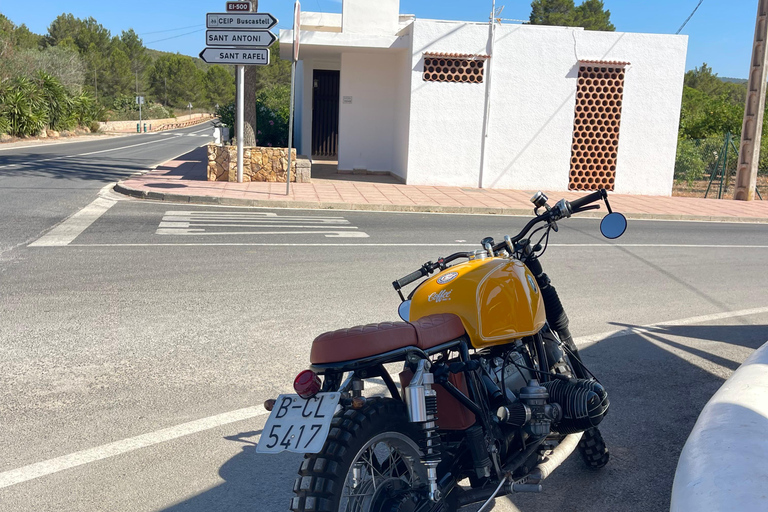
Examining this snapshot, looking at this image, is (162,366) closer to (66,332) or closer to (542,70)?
(66,332)

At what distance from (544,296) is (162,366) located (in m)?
2.91

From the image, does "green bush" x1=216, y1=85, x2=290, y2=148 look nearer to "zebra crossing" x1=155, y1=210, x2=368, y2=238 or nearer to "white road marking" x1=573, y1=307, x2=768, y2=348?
"zebra crossing" x1=155, y1=210, x2=368, y2=238

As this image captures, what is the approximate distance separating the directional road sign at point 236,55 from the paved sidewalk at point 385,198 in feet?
9.17

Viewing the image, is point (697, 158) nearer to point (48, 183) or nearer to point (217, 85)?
point (48, 183)

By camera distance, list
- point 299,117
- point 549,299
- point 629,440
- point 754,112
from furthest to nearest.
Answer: point 299,117, point 754,112, point 629,440, point 549,299

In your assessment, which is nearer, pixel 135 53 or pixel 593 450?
pixel 593 450

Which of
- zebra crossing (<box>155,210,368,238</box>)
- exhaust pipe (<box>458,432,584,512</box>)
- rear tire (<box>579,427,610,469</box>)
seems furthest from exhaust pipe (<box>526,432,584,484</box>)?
zebra crossing (<box>155,210,368,238</box>)

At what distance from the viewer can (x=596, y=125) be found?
19.5 m

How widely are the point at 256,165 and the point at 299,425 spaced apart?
15.9 m

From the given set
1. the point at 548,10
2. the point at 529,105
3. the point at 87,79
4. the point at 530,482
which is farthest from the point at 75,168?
the point at 87,79

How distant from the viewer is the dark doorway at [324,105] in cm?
2481

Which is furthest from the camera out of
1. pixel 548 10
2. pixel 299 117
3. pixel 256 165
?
pixel 548 10

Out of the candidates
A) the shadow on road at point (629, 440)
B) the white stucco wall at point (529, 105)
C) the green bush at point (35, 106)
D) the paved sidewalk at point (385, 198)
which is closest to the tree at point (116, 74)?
the green bush at point (35, 106)

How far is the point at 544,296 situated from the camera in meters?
3.44
